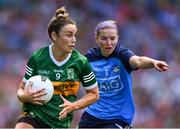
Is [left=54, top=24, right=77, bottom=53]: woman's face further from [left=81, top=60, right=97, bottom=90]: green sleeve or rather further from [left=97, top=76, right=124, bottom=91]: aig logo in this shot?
[left=97, top=76, right=124, bottom=91]: aig logo

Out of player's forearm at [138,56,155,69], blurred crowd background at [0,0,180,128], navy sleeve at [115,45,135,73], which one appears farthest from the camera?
blurred crowd background at [0,0,180,128]

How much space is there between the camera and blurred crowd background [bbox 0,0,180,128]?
555 inches

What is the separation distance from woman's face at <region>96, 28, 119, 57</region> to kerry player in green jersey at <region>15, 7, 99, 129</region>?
2.11ft

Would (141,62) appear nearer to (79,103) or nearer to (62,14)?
(79,103)

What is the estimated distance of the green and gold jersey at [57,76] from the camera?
7.95 meters

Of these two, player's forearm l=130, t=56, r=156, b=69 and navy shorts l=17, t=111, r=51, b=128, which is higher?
player's forearm l=130, t=56, r=156, b=69

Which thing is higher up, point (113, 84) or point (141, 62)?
point (141, 62)

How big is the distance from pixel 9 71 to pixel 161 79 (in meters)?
2.88

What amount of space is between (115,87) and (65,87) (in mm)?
883

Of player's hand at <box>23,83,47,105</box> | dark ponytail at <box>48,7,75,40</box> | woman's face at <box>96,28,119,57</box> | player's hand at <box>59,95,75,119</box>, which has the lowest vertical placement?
player's hand at <box>59,95,75,119</box>

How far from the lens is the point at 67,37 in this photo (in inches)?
314

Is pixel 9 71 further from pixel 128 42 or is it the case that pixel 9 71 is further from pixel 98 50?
pixel 98 50

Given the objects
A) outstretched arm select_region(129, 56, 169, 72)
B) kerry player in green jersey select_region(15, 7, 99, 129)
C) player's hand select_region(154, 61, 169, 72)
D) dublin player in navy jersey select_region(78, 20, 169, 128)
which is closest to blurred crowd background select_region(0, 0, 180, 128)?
dublin player in navy jersey select_region(78, 20, 169, 128)

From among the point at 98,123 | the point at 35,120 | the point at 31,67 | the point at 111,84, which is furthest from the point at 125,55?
the point at 35,120
